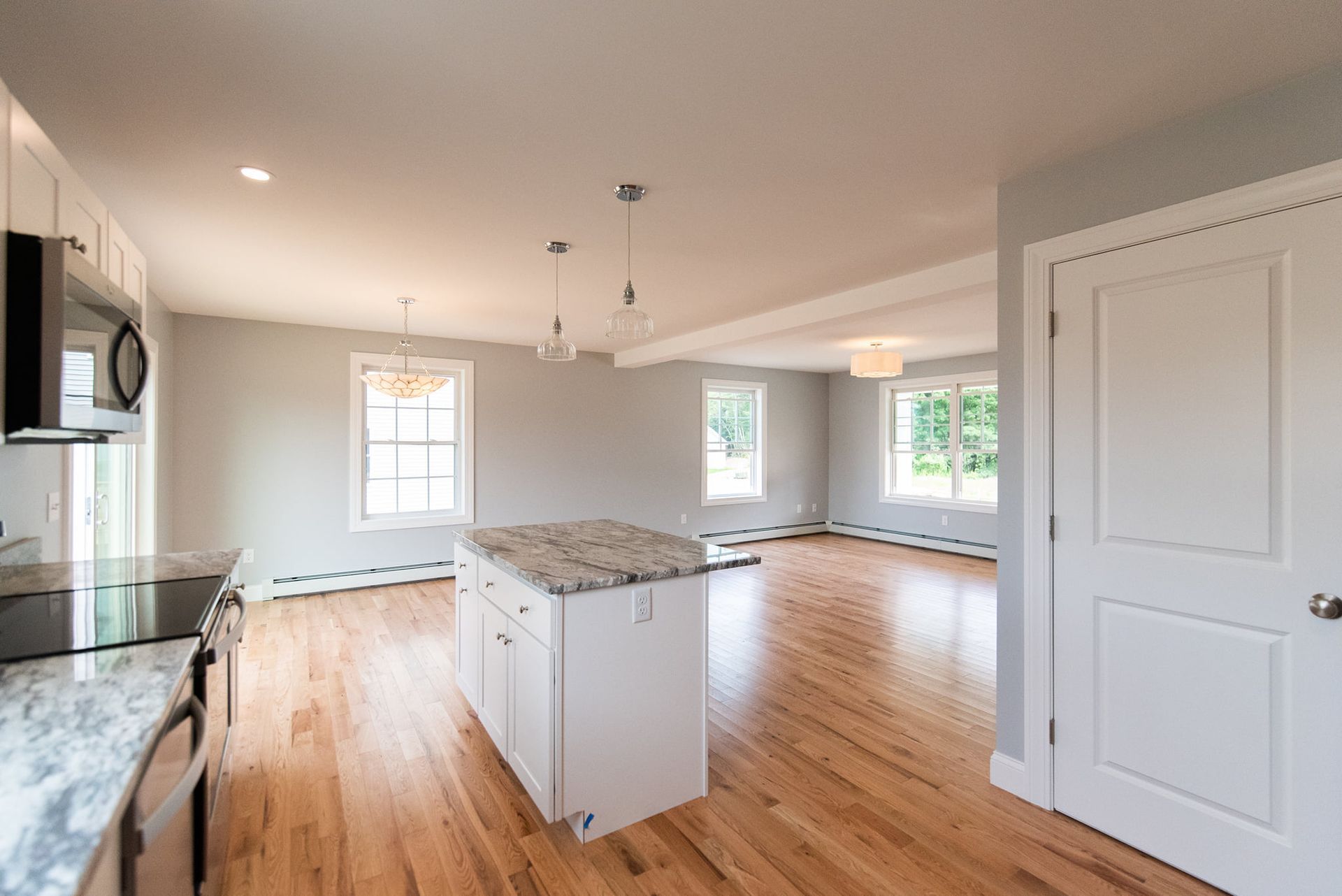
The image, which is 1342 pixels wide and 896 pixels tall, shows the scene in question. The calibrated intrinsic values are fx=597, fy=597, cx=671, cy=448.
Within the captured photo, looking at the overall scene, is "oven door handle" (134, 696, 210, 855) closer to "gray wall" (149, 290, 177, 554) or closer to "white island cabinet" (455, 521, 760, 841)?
"white island cabinet" (455, 521, 760, 841)

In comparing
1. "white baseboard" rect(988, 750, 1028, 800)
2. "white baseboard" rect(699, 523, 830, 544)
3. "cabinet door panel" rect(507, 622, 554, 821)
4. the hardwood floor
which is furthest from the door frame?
"white baseboard" rect(699, 523, 830, 544)

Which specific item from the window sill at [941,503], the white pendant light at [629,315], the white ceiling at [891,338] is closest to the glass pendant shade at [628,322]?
the white pendant light at [629,315]

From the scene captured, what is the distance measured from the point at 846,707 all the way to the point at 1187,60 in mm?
2791

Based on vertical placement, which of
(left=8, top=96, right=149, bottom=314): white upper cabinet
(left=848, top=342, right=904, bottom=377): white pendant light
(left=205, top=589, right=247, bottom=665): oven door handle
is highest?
(left=848, top=342, right=904, bottom=377): white pendant light

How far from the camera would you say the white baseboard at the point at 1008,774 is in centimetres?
224

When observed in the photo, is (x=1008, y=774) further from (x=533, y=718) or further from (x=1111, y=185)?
(x=1111, y=185)

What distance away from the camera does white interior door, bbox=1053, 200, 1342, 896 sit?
5.34 feet

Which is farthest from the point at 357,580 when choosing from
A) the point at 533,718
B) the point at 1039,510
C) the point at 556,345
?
the point at 1039,510

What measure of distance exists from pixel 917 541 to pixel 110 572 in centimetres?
742

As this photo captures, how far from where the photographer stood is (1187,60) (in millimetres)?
1575

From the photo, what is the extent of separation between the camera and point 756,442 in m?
8.06

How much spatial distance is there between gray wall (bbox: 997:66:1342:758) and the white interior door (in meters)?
0.14

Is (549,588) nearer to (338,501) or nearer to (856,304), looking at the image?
(856,304)

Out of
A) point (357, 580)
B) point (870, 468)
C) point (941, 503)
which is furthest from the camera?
point (870, 468)
